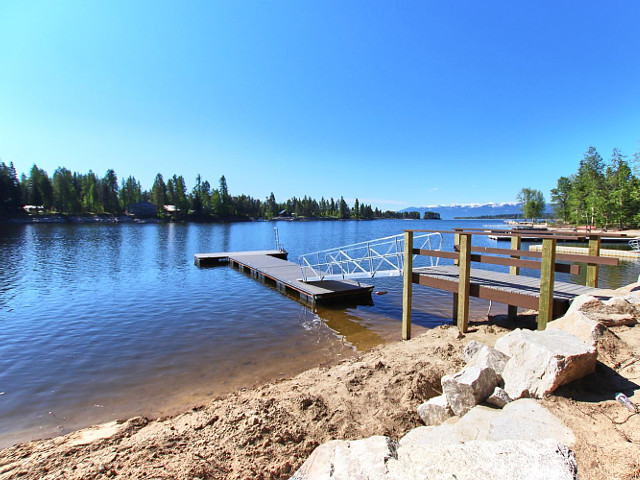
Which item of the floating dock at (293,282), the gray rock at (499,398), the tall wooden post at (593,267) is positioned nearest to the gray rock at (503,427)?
the gray rock at (499,398)

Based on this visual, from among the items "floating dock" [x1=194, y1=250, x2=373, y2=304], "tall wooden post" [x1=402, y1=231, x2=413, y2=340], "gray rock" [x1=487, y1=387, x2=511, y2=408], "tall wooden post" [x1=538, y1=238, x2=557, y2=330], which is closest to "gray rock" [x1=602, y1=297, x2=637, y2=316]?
"tall wooden post" [x1=538, y1=238, x2=557, y2=330]

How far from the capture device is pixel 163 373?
290 inches

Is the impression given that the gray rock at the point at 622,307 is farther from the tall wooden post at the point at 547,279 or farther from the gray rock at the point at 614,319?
the tall wooden post at the point at 547,279

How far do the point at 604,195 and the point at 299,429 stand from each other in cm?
6188

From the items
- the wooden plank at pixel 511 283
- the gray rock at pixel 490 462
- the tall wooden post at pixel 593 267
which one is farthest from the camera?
the tall wooden post at pixel 593 267

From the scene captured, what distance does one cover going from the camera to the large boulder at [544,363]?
3248 mm

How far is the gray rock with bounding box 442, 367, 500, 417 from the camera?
362 centimetres

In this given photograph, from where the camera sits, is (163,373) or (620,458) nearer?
(620,458)

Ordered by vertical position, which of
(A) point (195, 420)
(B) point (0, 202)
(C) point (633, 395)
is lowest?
(A) point (195, 420)

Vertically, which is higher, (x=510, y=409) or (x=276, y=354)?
(x=510, y=409)

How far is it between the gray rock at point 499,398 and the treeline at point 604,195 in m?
52.6

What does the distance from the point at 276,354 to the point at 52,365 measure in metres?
5.63

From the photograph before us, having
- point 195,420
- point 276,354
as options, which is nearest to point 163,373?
point 276,354

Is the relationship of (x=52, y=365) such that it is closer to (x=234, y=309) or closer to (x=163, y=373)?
(x=163, y=373)
